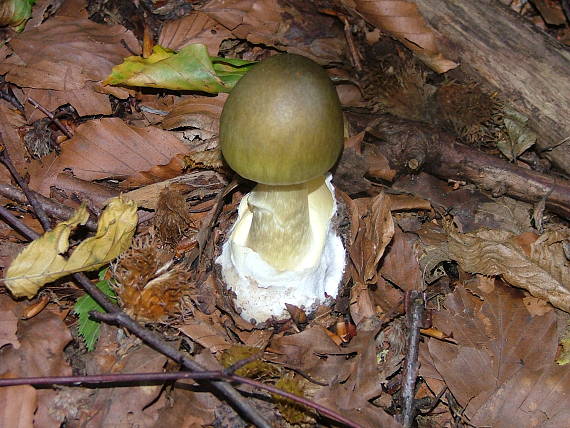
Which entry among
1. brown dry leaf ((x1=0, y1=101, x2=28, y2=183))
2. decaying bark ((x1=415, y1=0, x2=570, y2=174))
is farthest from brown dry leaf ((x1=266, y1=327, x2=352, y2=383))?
decaying bark ((x1=415, y1=0, x2=570, y2=174))

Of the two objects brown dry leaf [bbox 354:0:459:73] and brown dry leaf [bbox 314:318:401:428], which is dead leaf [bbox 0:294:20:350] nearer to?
brown dry leaf [bbox 314:318:401:428]

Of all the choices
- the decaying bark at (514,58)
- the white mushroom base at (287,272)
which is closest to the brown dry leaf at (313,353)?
the white mushroom base at (287,272)

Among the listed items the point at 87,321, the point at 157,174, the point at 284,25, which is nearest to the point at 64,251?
the point at 87,321

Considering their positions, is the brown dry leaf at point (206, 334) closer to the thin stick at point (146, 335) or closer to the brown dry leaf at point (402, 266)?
the thin stick at point (146, 335)

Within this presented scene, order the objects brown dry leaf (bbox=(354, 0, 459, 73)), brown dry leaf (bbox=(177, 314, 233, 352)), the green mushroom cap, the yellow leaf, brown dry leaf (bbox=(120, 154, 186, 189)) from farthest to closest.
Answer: brown dry leaf (bbox=(354, 0, 459, 73)) → brown dry leaf (bbox=(120, 154, 186, 189)) → brown dry leaf (bbox=(177, 314, 233, 352)) → the yellow leaf → the green mushroom cap

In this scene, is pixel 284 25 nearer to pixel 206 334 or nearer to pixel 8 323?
pixel 206 334

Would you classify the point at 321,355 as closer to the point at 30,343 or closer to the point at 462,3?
the point at 30,343

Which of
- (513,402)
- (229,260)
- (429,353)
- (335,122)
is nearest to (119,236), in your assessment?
(229,260)
